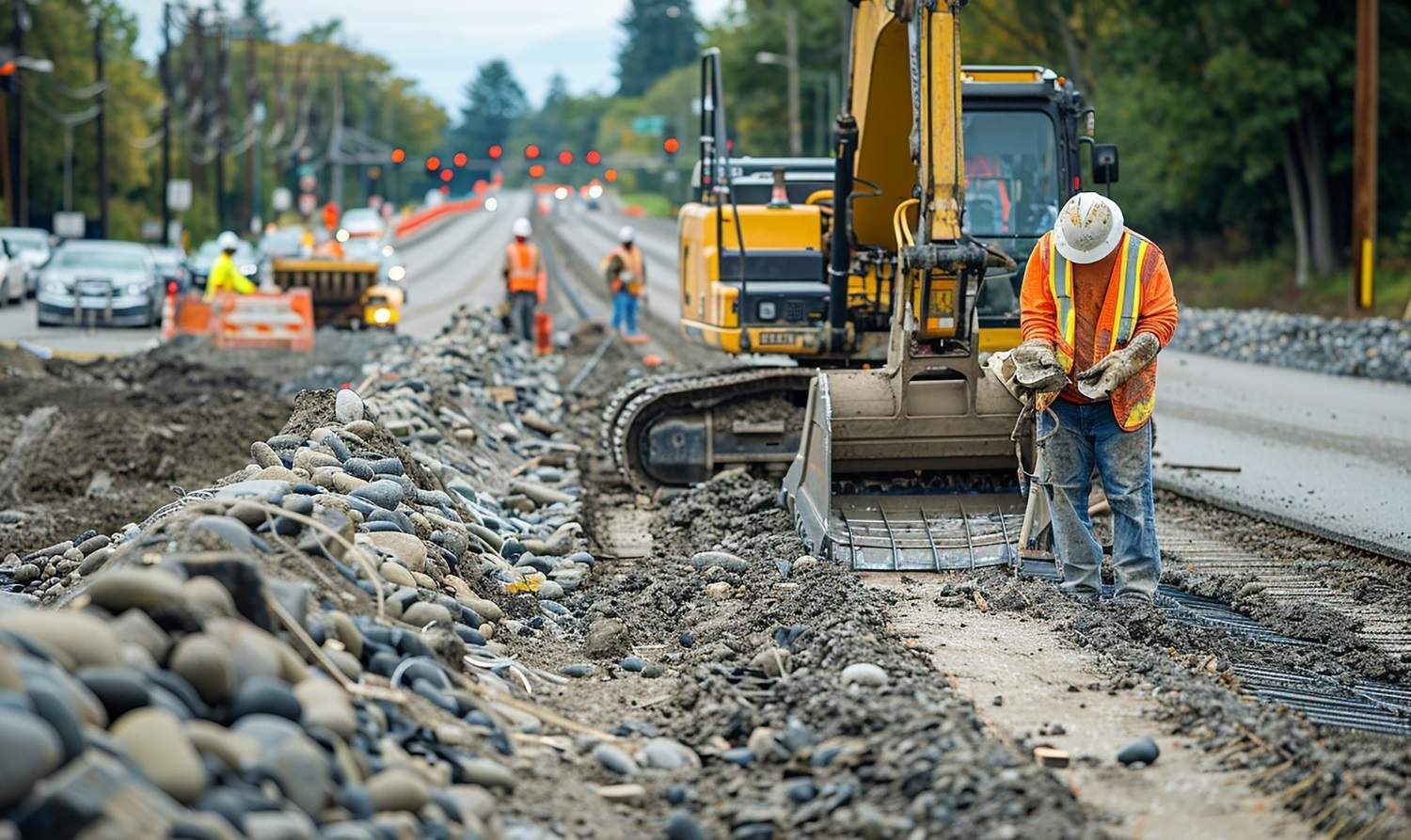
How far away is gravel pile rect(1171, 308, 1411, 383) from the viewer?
24.3m

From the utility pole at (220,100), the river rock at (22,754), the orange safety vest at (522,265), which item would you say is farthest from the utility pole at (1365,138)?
the utility pole at (220,100)

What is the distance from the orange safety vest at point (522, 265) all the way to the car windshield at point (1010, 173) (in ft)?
45.8

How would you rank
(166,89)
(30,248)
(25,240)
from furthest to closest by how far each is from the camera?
(166,89), (25,240), (30,248)

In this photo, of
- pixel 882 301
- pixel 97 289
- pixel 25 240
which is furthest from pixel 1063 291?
pixel 25 240

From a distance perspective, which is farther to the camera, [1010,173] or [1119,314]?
[1010,173]

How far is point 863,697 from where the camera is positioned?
22.1ft

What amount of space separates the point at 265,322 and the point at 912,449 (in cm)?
1865

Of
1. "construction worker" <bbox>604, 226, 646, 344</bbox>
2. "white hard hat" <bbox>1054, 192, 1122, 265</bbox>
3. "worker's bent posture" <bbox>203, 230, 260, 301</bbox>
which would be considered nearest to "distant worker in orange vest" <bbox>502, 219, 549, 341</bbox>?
"construction worker" <bbox>604, 226, 646, 344</bbox>

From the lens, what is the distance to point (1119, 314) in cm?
901

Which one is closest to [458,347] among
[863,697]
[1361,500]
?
[1361,500]

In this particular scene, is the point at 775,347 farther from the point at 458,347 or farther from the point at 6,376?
the point at 6,376

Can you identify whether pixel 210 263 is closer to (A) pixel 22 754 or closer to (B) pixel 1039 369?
(B) pixel 1039 369

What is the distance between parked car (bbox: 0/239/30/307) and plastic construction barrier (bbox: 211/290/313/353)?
13473 mm

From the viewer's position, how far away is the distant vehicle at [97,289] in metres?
32.8
